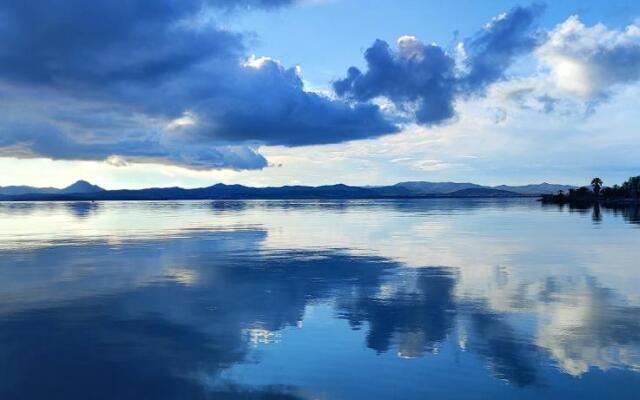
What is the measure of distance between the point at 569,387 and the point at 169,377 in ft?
34.9

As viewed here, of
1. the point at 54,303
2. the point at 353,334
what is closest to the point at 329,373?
the point at 353,334

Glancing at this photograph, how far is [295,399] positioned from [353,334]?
6196 mm

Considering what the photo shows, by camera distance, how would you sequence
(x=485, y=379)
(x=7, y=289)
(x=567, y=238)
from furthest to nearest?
(x=567, y=238), (x=7, y=289), (x=485, y=379)

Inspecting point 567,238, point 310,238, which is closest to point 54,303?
point 310,238

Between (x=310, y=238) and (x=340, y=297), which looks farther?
(x=310, y=238)

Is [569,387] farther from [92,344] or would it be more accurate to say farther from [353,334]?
[92,344]

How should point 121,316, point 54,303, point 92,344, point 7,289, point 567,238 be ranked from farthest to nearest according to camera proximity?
point 567,238 → point 7,289 → point 54,303 → point 121,316 → point 92,344

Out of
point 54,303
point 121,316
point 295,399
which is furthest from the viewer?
point 54,303

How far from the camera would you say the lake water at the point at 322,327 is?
14703mm

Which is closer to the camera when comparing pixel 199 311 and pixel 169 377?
pixel 169 377

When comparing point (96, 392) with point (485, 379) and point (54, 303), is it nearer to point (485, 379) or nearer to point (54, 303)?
point (485, 379)

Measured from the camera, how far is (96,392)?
1420 cm

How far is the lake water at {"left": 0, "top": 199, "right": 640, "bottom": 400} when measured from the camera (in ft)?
48.2

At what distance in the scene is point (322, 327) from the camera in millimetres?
20766
